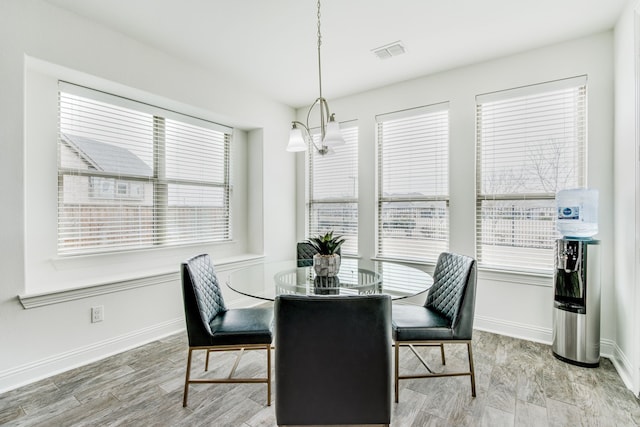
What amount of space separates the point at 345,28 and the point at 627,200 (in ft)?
8.03

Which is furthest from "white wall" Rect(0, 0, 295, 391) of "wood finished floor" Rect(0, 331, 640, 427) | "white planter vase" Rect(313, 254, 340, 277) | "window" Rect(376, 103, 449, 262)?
"window" Rect(376, 103, 449, 262)

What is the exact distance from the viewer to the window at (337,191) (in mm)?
4012

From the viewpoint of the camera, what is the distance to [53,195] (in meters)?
2.50

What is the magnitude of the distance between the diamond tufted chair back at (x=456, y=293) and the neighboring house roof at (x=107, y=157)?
288 cm

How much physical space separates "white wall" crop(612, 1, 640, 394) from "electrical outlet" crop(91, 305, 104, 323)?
3.86m

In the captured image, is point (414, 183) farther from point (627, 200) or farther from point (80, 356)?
point (80, 356)

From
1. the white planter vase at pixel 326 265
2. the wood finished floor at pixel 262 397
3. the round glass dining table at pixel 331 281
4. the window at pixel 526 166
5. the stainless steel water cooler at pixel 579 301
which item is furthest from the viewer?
the window at pixel 526 166

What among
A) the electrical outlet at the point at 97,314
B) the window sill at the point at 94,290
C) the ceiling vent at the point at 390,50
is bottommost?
the electrical outlet at the point at 97,314

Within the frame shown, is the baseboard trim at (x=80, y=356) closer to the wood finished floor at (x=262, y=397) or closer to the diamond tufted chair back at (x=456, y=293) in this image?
the wood finished floor at (x=262, y=397)

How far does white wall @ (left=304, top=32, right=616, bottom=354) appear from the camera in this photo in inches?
101

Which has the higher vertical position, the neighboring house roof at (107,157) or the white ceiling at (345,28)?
the white ceiling at (345,28)

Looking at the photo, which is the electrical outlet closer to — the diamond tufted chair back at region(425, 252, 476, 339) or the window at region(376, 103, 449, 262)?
the diamond tufted chair back at region(425, 252, 476, 339)

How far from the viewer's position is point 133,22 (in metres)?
2.47

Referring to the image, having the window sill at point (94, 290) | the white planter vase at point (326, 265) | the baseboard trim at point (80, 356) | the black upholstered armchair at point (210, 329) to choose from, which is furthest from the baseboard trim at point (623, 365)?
the baseboard trim at point (80, 356)
